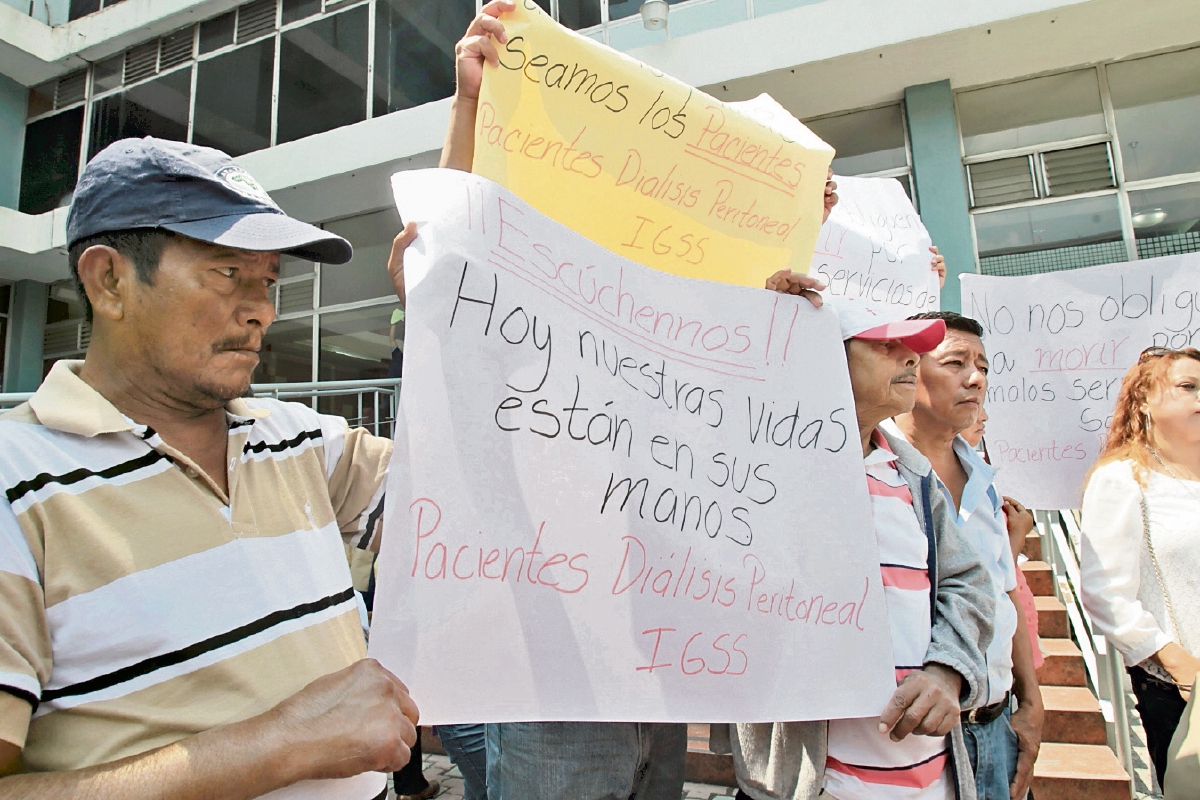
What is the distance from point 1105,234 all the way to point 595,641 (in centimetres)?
695

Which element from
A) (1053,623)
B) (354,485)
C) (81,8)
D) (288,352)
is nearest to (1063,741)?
(1053,623)

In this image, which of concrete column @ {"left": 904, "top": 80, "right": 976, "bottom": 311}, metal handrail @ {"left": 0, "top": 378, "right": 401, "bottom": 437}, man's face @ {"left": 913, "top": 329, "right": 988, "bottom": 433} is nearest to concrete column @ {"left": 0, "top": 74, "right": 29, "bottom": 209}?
metal handrail @ {"left": 0, "top": 378, "right": 401, "bottom": 437}

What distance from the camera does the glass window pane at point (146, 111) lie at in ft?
33.0

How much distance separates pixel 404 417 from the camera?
1165mm

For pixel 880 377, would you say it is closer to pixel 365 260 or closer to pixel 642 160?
pixel 642 160

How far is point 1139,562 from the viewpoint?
2.34 meters

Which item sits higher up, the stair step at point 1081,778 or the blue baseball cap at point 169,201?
the blue baseball cap at point 169,201

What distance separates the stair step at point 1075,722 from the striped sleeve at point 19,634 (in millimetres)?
3879

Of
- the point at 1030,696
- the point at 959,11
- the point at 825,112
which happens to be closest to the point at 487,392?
the point at 1030,696

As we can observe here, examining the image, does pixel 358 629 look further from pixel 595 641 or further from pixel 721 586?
pixel 721 586

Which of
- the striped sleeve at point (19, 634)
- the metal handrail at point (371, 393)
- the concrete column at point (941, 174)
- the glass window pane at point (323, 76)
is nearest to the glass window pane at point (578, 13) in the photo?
the glass window pane at point (323, 76)

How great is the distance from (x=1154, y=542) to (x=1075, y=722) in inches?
59.0

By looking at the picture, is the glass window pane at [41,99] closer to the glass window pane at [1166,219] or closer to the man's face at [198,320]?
the man's face at [198,320]

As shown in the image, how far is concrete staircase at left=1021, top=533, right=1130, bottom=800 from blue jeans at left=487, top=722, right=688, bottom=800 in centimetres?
252
